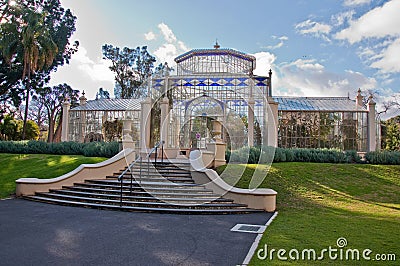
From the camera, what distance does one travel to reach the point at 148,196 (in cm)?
965

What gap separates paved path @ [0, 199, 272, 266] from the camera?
4.68 meters

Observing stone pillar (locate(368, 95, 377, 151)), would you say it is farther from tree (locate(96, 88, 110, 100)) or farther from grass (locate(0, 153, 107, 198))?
tree (locate(96, 88, 110, 100))

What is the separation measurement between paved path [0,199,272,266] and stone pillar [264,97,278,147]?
1125cm

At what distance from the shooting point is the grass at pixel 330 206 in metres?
5.44

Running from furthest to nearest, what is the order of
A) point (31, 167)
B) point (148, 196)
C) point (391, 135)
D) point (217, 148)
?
point (391, 135) → point (31, 167) → point (217, 148) → point (148, 196)

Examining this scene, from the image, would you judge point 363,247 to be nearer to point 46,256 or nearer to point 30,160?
point 46,256

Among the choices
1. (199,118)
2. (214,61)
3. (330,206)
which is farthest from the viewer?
(214,61)

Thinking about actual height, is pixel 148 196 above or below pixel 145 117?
below

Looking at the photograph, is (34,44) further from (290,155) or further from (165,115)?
(290,155)

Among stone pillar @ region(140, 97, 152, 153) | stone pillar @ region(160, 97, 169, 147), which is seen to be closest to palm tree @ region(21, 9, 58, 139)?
stone pillar @ region(140, 97, 152, 153)

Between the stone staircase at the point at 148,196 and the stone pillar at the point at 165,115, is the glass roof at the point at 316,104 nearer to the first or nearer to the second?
the stone pillar at the point at 165,115

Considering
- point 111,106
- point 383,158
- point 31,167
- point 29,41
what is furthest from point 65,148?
point 383,158

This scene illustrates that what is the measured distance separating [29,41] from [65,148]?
9.10 meters

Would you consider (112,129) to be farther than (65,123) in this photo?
No
